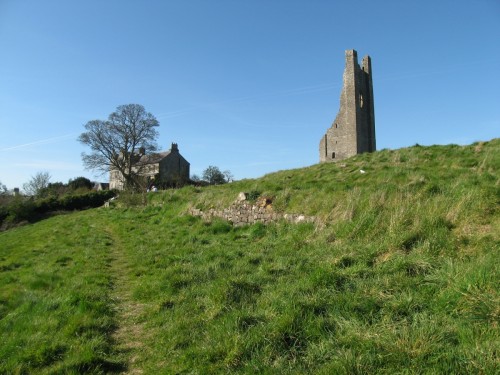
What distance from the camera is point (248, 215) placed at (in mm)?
11922

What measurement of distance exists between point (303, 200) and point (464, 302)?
6880 millimetres

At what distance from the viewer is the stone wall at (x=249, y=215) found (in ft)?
34.4

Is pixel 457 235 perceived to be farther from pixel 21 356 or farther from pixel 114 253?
pixel 114 253

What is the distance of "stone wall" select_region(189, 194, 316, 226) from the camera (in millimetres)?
10472

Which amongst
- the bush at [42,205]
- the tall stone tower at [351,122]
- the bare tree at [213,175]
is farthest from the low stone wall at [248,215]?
the bare tree at [213,175]

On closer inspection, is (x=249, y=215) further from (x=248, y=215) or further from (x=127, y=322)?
(x=127, y=322)

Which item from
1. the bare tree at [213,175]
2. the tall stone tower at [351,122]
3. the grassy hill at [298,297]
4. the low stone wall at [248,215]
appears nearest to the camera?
the grassy hill at [298,297]

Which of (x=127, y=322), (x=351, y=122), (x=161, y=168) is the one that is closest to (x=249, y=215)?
(x=127, y=322)

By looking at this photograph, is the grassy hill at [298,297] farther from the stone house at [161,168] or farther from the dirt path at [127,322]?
the stone house at [161,168]

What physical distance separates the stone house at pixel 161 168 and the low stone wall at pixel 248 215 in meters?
32.6

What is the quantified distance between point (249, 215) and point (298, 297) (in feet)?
22.8

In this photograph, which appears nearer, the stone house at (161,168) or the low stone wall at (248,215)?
the low stone wall at (248,215)

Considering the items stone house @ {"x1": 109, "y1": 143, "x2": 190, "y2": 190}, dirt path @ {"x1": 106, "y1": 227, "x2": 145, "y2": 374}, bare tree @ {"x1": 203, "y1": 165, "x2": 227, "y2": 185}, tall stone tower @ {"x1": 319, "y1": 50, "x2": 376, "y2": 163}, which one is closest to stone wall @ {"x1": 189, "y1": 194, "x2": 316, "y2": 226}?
dirt path @ {"x1": 106, "y1": 227, "x2": 145, "y2": 374}

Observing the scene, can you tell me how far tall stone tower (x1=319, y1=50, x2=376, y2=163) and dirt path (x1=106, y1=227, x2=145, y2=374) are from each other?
37453 mm
